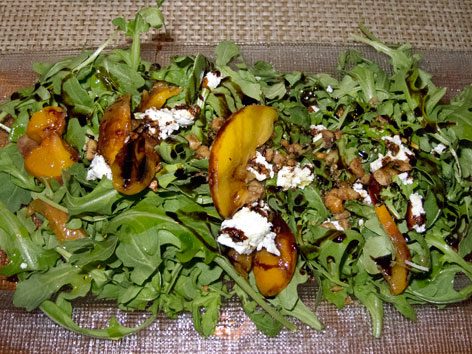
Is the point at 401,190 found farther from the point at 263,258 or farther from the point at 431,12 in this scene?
the point at 431,12

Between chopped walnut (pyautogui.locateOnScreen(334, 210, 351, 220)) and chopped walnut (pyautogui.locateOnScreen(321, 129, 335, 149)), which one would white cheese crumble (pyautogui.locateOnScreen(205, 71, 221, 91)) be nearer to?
chopped walnut (pyautogui.locateOnScreen(321, 129, 335, 149))

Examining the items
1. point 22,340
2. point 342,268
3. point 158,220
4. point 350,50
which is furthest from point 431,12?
point 22,340

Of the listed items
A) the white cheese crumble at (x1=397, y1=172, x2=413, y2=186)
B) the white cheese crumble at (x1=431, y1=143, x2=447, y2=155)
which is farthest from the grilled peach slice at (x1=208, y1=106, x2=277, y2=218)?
the white cheese crumble at (x1=431, y1=143, x2=447, y2=155)

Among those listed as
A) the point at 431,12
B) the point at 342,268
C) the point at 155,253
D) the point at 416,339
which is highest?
the point at 431,12

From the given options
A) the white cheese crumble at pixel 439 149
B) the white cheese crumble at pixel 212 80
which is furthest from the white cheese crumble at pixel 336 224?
the white cheese crumble at pixel 212 80

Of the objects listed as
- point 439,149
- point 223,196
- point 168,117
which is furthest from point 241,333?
point 439,149

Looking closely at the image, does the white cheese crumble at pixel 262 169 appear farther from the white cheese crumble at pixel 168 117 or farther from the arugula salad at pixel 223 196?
the white cheese crumble at pixel 168 117

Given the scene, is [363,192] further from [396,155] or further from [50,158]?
[50,158]
